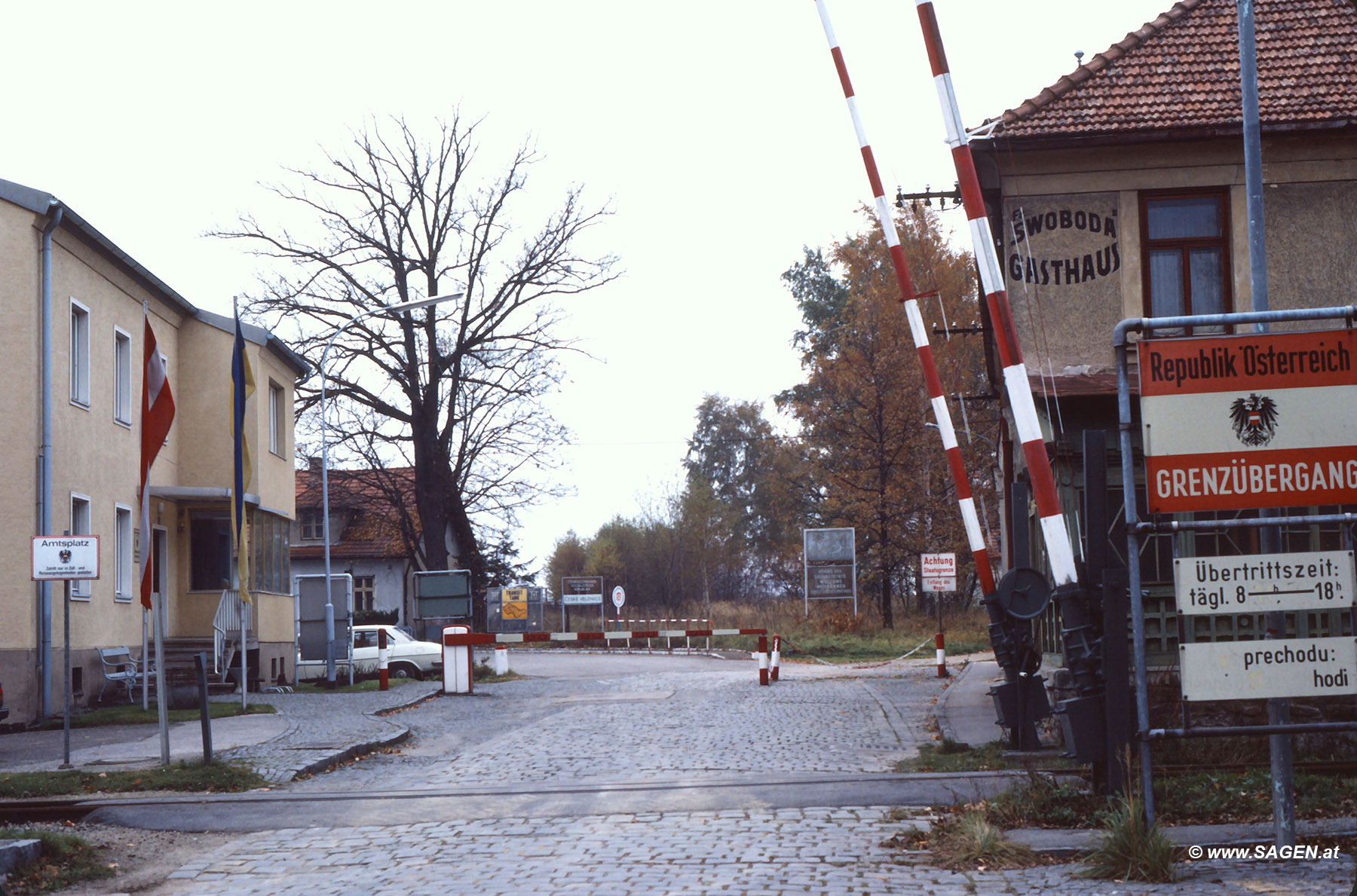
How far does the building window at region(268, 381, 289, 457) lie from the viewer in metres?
31.0

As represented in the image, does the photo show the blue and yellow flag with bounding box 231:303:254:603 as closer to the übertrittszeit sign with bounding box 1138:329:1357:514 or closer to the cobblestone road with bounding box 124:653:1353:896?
the cobblestone road with bounding box 124:653:1353:896

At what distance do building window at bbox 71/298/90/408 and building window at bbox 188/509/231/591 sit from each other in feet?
19.1

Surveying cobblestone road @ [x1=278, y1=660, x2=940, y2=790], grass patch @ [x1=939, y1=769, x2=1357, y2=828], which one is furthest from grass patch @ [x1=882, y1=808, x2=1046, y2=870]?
cobblestone road @ [x1=278, y1=660, x2=940, y2=790]

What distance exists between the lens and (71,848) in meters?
8.67

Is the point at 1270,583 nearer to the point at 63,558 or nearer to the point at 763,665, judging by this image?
the point at 63,558

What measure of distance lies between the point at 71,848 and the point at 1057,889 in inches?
242

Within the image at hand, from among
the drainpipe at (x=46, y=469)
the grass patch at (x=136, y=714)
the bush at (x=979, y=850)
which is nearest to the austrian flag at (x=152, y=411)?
the grass patch at (x=136, y=714)

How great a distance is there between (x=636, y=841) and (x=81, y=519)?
1646 centimetres

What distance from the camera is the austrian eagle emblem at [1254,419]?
736 cm

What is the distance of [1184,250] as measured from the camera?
1703 cm

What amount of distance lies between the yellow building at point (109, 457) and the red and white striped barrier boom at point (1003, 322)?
1005cm

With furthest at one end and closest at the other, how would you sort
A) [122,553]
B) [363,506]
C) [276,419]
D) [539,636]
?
[363,506], [539,636], [276,419], [122,553]

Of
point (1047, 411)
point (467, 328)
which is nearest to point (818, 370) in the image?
point (467, 328)

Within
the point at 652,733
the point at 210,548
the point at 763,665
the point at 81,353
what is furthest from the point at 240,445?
the point at 210,548
